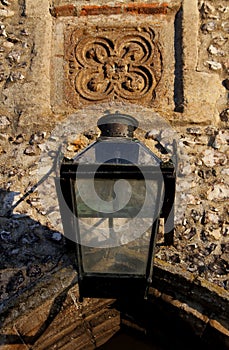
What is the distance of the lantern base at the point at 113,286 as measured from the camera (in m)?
2.40

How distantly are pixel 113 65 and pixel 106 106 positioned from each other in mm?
352

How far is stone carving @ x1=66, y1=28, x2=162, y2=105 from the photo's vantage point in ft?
13.2

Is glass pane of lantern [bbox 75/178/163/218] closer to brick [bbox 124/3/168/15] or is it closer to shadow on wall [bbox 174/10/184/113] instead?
shadow on wall [bbox 174/10/184/113]

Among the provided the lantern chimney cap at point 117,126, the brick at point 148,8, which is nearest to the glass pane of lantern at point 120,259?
the lantern chimney cap at point 117,126

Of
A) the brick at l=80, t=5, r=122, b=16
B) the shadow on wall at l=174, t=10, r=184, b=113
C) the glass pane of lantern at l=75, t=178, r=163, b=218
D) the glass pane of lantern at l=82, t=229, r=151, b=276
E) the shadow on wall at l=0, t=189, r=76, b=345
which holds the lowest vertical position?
the shadow on wall at l=0, t=189, r=76, b=345

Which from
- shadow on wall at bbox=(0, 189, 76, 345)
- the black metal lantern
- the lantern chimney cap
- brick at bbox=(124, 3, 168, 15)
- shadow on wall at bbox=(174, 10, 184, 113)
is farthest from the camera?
brick at bbox=(124, 3, 168, 15)

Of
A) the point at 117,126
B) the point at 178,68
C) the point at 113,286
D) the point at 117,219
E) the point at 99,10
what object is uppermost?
the point at 99,10

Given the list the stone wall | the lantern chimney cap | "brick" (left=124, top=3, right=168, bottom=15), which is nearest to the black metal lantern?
the lantern chimney cap

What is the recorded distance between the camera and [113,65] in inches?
162

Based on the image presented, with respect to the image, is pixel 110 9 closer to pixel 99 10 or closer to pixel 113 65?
pixel 99 10

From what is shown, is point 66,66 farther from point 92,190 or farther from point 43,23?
point 92,190

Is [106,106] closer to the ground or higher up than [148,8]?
closer to the ground

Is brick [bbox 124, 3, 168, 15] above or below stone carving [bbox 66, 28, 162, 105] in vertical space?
above

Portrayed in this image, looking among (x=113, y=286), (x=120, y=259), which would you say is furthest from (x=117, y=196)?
(x=113, y=286)
